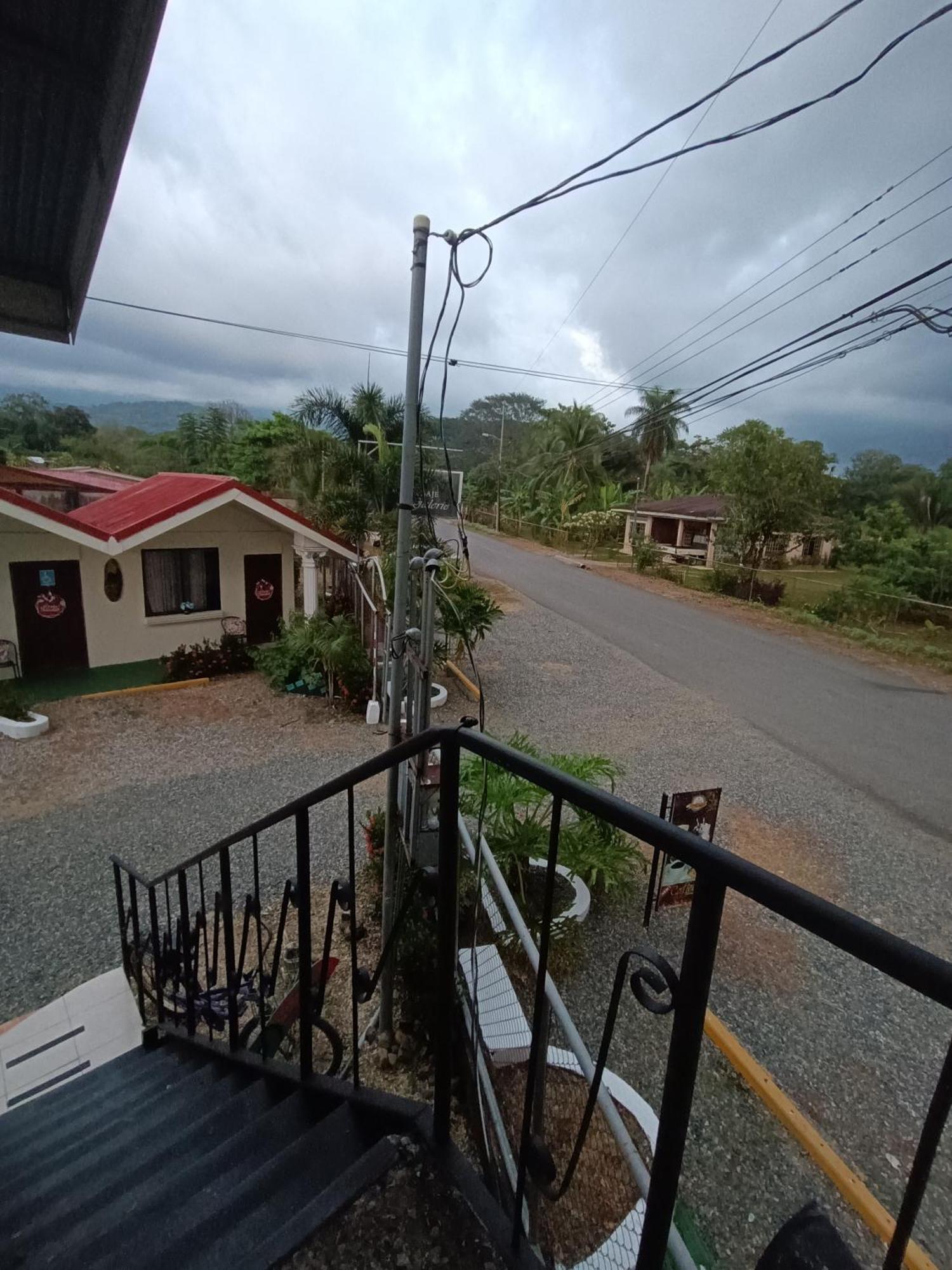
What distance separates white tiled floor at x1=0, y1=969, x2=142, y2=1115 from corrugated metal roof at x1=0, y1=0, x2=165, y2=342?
11.7 ft

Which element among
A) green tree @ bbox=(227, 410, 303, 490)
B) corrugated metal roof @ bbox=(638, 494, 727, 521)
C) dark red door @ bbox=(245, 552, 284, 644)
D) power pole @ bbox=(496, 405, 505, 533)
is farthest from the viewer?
power pole @ bbox=(496, 405, 505, 533)

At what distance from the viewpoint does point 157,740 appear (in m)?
6.79

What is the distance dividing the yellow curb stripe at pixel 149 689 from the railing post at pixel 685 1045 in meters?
8.62

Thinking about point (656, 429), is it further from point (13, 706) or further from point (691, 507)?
point (13, 706)

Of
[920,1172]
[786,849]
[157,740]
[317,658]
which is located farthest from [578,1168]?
[317,658]

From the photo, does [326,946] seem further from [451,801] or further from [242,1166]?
[451,801]

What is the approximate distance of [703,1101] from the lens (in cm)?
280

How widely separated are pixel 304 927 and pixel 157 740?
6177 millimetres

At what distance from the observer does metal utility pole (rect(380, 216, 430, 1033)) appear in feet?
9.71

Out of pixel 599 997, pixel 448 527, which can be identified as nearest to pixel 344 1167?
pixel 599 997

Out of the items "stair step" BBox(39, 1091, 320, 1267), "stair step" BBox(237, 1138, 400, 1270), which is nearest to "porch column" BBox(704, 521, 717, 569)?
"stair step" BBox(39, 1091, 320, 1267)

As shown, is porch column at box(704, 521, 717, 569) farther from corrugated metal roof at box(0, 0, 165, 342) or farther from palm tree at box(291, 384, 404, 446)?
corrugated metal roof at box(0, 0, 165, 342)

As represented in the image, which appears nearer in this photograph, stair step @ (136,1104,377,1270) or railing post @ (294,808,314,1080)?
stair step @ (136,1104,377,1270)

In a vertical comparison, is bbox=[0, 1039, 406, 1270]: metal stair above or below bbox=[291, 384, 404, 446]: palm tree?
below
